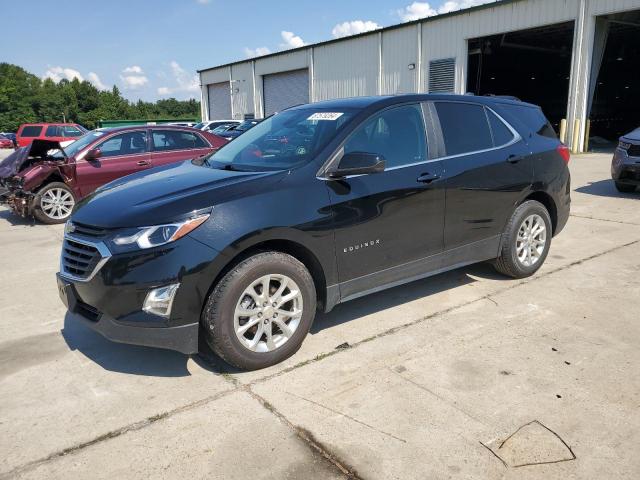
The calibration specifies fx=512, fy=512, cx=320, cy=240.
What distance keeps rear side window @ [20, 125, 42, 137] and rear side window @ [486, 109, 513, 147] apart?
26960mm

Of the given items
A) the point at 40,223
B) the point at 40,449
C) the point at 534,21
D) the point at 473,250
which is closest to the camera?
the point at 40,449

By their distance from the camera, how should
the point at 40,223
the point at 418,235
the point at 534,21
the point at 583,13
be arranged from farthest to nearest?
the point at 534,21
the point at 583,13
the point at 40,223
the point at 418,235

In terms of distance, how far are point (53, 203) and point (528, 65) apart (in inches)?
1304

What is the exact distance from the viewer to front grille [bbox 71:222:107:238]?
10.3ft

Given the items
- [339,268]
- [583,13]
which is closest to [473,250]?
[339,268]

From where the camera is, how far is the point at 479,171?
440 centimetres

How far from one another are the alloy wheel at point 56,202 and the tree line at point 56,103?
5873 centimetres

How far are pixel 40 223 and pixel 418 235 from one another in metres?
7.44

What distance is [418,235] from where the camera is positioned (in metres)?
4.03

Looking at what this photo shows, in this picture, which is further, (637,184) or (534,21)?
(534,21)

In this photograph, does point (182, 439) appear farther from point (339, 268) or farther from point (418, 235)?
point (418, 235)

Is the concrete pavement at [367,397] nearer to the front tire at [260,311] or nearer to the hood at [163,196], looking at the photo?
the front tire at [260,311]

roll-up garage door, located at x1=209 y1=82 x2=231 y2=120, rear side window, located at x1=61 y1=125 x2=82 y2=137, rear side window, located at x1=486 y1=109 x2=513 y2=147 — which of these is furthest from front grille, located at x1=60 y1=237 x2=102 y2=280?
roll-up garage door, located at x1=209 y1=82 x2=231 y2=120

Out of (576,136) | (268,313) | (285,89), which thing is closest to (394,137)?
(268,313)
